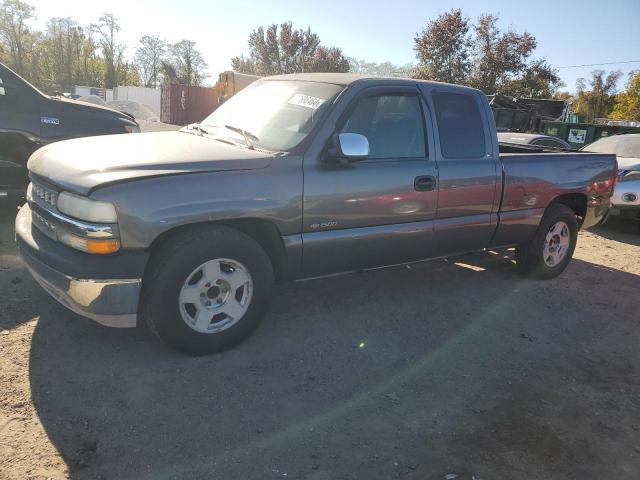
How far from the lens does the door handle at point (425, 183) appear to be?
4.25 meters

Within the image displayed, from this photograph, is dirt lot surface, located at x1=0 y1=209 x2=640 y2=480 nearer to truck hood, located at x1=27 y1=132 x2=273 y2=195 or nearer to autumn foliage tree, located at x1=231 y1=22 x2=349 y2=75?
truck hood, located at x1=27 y1=132 x2=273 y2=195

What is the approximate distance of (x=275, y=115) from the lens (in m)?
4.13

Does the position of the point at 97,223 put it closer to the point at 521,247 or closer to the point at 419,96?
the point at 419,96

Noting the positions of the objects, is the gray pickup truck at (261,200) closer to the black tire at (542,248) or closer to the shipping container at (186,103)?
the black tire at (542,248)

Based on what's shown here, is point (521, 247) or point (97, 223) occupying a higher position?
point (97, 223)

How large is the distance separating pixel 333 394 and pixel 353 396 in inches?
4.9

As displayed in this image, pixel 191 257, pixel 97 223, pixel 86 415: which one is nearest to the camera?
pixel 86 415

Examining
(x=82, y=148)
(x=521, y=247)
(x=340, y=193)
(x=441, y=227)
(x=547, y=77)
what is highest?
(x=547, y=77)

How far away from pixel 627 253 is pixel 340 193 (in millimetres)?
5592

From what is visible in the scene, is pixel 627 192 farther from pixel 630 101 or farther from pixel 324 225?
pixel 630 101

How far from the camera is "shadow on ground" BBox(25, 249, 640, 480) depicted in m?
2.69

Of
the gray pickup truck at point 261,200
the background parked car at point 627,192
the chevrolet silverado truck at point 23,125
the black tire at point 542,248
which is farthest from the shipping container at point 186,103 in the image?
the gray pickup truck at point 261,200

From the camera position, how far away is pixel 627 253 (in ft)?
24.7

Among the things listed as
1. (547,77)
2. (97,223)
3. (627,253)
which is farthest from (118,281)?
(547,77)
